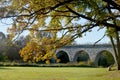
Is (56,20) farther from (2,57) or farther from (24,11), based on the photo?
(2,57)

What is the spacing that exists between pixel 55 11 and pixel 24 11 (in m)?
1.12

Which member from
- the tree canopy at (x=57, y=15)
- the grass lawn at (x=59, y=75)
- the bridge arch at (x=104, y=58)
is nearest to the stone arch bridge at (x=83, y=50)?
the bridge arch at (x=104, y=58)

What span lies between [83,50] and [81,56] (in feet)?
23.1

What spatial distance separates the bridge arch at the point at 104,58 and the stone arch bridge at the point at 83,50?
0.40 metres

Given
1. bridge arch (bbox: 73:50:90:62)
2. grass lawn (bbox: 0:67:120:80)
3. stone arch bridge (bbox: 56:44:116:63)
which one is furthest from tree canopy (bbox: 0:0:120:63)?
bridge arch (bbox: 73:50:90:62)

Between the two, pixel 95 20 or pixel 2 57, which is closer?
pixel 95 20

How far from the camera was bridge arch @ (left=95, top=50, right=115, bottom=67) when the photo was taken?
70.8m

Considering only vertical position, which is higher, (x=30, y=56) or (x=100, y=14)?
(x=100, y=14)

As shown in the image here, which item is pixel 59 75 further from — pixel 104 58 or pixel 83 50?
pixel 83 50

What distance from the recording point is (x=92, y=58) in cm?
7375

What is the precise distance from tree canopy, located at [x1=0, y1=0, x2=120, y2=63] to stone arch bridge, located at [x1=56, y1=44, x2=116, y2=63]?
190 ft

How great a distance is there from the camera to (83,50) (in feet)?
251

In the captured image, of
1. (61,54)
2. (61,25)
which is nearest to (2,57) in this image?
(61,54)

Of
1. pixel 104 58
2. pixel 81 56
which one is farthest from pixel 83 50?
pixel 81 56
